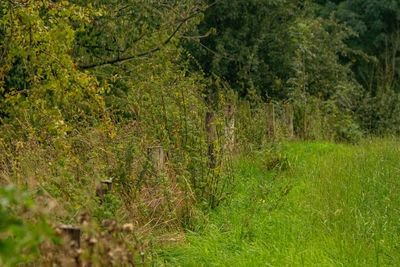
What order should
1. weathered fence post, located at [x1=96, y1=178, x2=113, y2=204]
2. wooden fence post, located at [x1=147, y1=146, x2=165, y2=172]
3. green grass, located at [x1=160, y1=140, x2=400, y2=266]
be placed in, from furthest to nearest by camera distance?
wooden fence post, located at [x1=147, y1=146, x2=165, y2=172]
green grass, located at [x1=160, y1=140, x2=400, y2=266]
weathered fence post, located at [x1=96, y1=178, x2=113, y2=204]

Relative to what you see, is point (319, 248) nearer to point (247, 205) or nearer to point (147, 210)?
point (247, 205)

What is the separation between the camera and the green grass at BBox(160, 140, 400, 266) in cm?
396

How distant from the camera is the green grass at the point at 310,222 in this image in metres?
3.96

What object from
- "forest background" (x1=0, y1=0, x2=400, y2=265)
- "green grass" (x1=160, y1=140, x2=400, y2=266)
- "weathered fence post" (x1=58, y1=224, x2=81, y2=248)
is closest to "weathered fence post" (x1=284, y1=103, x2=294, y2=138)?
"forest background" (x1=0, y1=0, x2=400, y2=265)

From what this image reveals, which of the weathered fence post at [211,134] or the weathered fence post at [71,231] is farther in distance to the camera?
the weathered fence post at [211,134]

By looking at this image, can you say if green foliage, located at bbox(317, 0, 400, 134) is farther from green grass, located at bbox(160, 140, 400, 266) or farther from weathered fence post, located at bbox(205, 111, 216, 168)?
weathered fence post, located at bbox(205, 111, 216, 168)

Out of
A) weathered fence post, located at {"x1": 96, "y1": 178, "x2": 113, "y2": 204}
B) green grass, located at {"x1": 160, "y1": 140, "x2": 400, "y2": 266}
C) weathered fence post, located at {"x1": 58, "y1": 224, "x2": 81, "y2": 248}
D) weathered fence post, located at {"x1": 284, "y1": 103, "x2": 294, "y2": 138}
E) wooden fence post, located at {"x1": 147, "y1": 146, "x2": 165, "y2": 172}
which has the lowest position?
weathered fence post, located at {"x1": 284, "y1": 103, "x2": 294, "y2": 138}

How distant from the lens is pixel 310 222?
4.67 metres

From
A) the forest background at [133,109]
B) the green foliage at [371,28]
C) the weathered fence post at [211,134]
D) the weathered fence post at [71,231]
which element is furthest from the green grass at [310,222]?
the green foliage at [371,28]

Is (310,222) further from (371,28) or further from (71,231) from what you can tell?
(371,28)

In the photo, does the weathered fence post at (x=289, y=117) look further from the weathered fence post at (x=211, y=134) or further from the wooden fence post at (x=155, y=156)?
the wooden fence post at (x=155, y=156)

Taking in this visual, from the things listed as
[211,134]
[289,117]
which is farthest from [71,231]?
[289,117]

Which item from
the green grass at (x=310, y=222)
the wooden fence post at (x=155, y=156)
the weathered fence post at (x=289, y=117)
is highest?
the wooden fence post at (x=155, y=156)

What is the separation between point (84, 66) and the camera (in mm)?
9156
